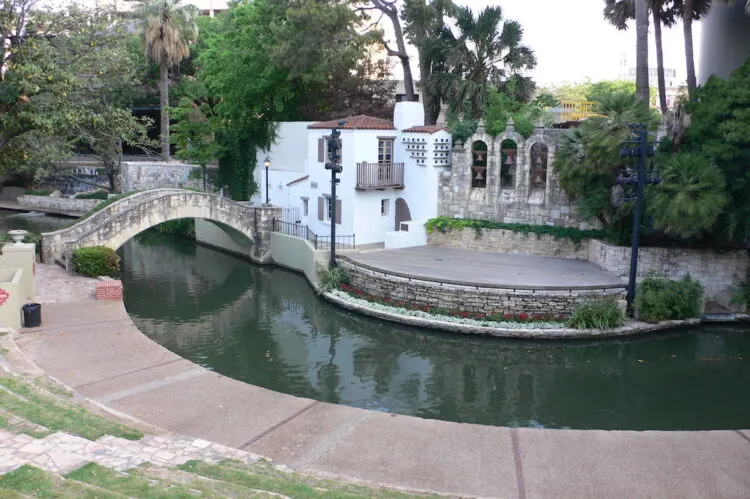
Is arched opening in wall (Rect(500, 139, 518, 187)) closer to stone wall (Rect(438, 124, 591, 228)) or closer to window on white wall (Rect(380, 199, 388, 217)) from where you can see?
stone wall (Rect(438, 124, 591, 228))

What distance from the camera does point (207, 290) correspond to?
2881 centimetres

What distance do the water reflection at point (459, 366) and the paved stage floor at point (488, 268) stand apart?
2202 millimetres

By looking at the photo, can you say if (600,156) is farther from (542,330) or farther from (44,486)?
(44,486)

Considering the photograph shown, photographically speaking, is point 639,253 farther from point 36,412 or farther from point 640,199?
point 36,412

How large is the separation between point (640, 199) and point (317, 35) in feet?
58.0

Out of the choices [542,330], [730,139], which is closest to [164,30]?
[542,330]

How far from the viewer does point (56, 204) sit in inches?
1988

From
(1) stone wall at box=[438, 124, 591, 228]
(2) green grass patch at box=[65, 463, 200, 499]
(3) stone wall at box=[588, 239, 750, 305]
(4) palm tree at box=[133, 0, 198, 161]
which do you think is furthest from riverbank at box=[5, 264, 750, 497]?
(4) palm tree at box=[133, 0, 198, 161]

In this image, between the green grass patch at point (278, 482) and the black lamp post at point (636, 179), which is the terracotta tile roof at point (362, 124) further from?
the green grass patch at point (278, 482)

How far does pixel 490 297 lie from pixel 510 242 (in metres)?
6.44

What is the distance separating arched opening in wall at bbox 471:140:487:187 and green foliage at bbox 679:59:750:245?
341 inches

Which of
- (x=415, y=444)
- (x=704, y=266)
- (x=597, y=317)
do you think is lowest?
(x=415, y=444)

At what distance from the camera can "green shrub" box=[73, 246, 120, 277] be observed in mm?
24656

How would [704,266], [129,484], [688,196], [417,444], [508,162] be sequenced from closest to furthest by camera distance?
[129,484]
[417,444]
[688,196]
[704,266]
[508,162]
